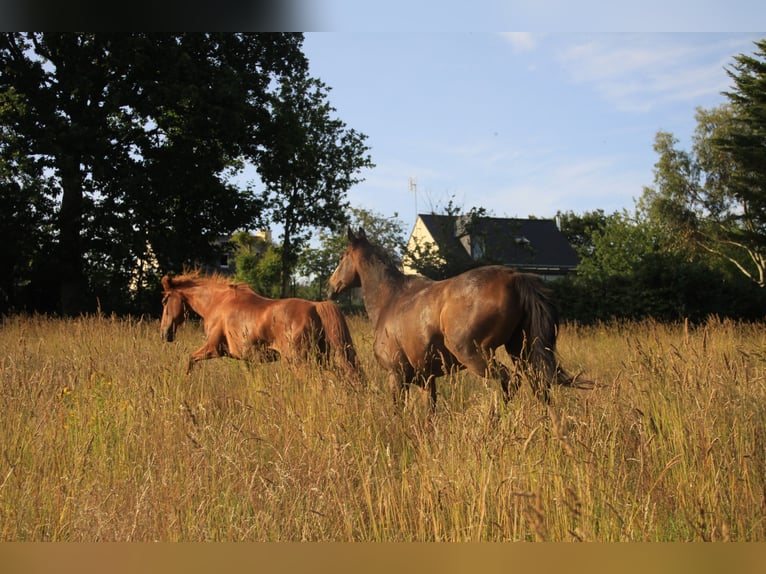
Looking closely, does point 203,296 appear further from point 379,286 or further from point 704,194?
point 704,194

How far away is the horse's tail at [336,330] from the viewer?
683 cm

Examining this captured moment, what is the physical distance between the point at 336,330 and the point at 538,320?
2507 mm

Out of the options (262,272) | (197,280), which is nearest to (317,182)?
(262,272)

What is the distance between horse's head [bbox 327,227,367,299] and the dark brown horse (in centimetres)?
61

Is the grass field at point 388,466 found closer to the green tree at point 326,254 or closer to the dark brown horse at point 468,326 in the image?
the dark brown horse at point 468,326

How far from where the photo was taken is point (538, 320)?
17.1 feet

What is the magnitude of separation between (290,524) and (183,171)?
663 inches

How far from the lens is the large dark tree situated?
647 inches

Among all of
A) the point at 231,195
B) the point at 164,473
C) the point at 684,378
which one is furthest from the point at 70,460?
the point at 231,195

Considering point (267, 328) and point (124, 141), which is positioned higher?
point (124, 141)

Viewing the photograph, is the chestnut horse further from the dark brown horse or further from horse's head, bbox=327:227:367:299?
the dark brown horse

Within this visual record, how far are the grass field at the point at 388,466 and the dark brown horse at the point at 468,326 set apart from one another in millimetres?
442

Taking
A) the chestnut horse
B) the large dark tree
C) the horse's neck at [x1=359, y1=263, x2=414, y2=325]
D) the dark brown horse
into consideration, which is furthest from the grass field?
the large dark tree

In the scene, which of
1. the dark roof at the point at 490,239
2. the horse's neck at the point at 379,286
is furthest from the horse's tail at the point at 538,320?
the dark roof at the point at 490,239
